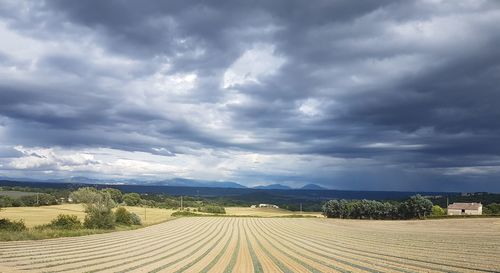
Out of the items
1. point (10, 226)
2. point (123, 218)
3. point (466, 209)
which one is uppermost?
point (10, 226)

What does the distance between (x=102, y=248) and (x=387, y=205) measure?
10197 cm

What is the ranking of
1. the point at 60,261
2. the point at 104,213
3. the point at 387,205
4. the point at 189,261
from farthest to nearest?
the point at 387,205 → the point at 104,213 → the point at 189,261 → the point at 60,261

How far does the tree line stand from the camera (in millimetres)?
119688

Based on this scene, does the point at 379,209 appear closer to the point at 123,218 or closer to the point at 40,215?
the point at 123,218

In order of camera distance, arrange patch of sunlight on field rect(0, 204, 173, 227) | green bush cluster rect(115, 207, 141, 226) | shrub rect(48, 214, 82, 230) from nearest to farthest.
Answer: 1. shrub rect(48, 214, 82, 230)
2. green bush cluster rect(115, 207, 141, 226)
3. patch of sunlight on field rect(0, 204, 173, 227)

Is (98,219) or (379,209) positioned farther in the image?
(379,209)

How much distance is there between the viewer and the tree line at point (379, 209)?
120 meters

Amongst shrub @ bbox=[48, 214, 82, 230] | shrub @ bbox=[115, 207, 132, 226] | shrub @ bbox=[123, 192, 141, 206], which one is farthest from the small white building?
shrub @ bbox=[123, 192, 141, 206]

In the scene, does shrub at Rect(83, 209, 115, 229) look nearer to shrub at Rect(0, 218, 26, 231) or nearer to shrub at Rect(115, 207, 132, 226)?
shrub at Rect(115, 207, 132, 226)

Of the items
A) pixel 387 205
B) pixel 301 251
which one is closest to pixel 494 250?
pixel 301 251

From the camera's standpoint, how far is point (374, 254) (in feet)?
127

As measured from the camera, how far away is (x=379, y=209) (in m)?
127

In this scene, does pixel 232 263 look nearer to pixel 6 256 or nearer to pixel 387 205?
pixel 6 256

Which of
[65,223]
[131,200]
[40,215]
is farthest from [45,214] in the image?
[131,200]
